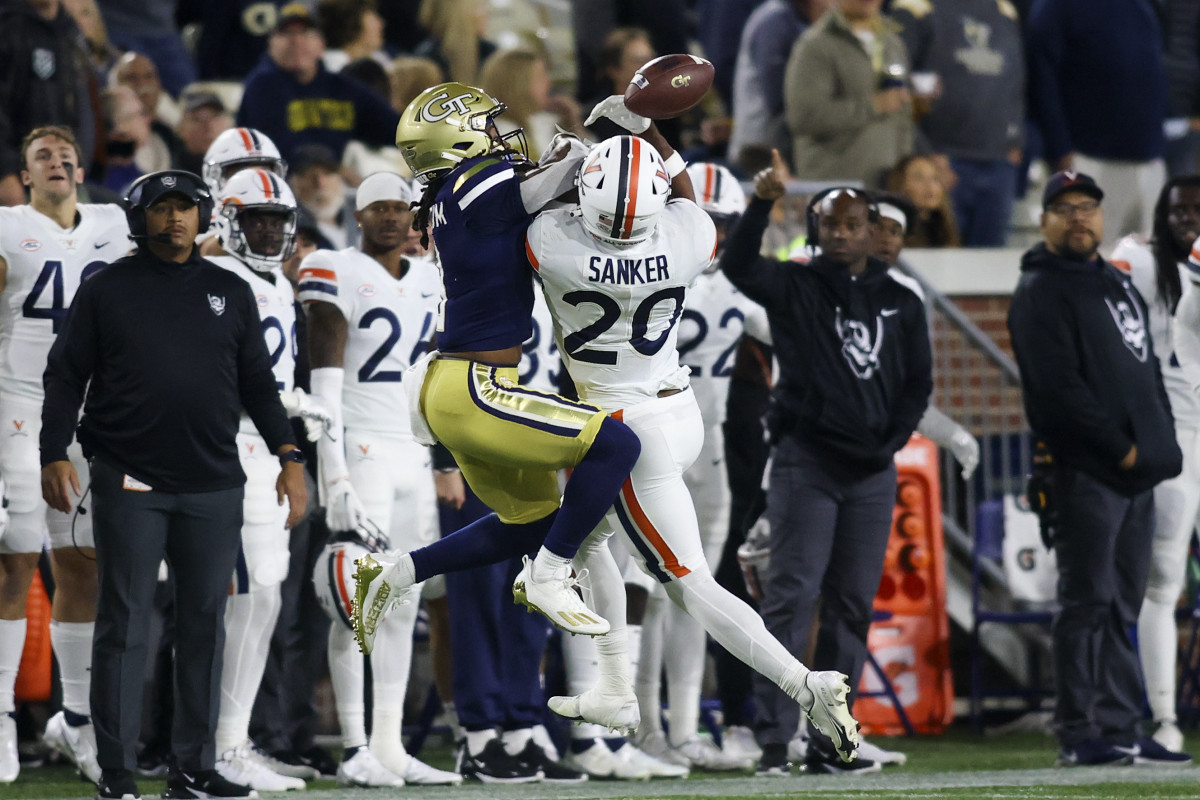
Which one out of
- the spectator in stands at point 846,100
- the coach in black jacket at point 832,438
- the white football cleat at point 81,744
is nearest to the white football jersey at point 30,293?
the white football cleat at point 81,744

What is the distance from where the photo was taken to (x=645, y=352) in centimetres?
594

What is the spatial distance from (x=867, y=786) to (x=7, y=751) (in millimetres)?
3096

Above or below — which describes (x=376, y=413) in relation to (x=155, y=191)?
below

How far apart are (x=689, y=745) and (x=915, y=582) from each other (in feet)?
6.18

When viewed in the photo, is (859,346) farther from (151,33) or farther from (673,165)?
(151,33)

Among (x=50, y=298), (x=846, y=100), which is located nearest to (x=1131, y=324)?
(x=846, y=100)

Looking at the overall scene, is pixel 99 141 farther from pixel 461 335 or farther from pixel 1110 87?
pixel 1110 87

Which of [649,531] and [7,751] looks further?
[7,751]

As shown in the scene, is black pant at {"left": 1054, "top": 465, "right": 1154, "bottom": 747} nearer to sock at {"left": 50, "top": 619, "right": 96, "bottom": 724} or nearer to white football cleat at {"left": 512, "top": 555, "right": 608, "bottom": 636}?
white football cleat at {"left": 512, "top": 555, "right": 608, "bottom": 636}

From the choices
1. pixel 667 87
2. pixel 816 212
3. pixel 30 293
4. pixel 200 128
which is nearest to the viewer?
pixel 667 87

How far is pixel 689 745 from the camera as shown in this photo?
25.8 ft

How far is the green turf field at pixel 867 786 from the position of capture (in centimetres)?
645

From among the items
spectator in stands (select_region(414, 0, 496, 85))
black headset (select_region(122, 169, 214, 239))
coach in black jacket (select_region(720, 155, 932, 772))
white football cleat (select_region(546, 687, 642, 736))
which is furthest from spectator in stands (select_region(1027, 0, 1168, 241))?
white football cleat (select_region(546, 687, 642, 736))

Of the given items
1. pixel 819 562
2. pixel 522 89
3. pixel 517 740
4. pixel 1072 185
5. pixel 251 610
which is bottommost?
pixel 517 740
